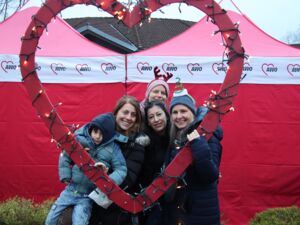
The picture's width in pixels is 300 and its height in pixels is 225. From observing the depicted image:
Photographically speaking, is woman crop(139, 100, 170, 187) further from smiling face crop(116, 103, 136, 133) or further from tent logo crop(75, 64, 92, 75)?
tent logo crop(75, 64, 92, 75)

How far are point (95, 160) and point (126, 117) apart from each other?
37 cm

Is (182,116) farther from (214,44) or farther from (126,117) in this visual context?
(214,44)

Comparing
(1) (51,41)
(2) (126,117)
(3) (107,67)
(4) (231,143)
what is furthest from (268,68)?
(2) (126,117)

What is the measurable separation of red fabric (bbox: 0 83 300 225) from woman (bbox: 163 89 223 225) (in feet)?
11.7

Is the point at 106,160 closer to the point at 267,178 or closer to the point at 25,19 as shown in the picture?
the point at 267,178

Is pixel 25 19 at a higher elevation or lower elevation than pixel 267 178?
higher

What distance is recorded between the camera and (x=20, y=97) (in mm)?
6453

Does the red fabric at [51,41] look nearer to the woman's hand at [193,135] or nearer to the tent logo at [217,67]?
the tent logo at [217,67]

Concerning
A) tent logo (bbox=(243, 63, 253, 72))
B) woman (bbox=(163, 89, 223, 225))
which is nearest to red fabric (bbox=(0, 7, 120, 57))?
tent logo (bbox=(243, 63, 253, 72))

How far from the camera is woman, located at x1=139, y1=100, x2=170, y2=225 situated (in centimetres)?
282

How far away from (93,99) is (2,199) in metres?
2.19

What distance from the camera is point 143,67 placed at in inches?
248

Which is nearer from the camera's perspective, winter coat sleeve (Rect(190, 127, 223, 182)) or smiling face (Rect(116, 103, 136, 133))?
winter coat sleeve (Rect(190, 127, 223, 182))

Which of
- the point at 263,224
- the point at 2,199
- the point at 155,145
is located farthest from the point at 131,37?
the point at 155,145
